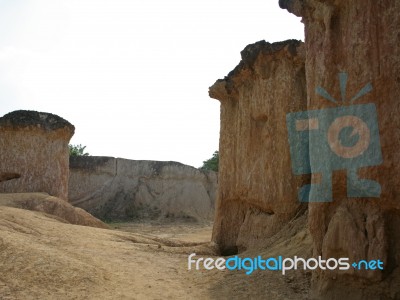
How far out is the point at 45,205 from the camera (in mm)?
7977

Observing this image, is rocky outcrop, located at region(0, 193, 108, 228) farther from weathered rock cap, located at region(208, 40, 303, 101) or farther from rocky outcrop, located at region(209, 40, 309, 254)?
weathered rock cap, located at region(208, 40, 303, 101)

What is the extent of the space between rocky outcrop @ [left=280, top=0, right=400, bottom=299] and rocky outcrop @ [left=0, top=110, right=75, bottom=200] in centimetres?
712

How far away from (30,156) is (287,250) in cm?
675

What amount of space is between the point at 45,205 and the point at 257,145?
4.42m

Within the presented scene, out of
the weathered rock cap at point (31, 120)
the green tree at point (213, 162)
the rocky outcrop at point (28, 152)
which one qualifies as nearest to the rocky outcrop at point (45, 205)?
the rocky outcrop at point (28, 152)

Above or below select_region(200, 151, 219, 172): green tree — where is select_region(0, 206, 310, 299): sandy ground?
below

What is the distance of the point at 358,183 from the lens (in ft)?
10.2

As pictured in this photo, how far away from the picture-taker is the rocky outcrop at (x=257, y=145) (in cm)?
534

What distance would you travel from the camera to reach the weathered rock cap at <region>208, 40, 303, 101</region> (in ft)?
17.9

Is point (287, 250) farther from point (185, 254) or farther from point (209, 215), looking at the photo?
point (209, 215)

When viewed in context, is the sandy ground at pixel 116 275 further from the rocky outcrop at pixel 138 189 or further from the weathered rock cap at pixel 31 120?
the rocky outcrop at pixel 138 189

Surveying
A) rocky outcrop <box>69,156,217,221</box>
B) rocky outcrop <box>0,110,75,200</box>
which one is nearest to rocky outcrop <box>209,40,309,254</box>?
rocky outcrop <box>0,110,75,200</box>

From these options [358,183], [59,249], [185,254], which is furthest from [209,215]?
[358,183]

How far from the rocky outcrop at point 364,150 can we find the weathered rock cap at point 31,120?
280 inches
